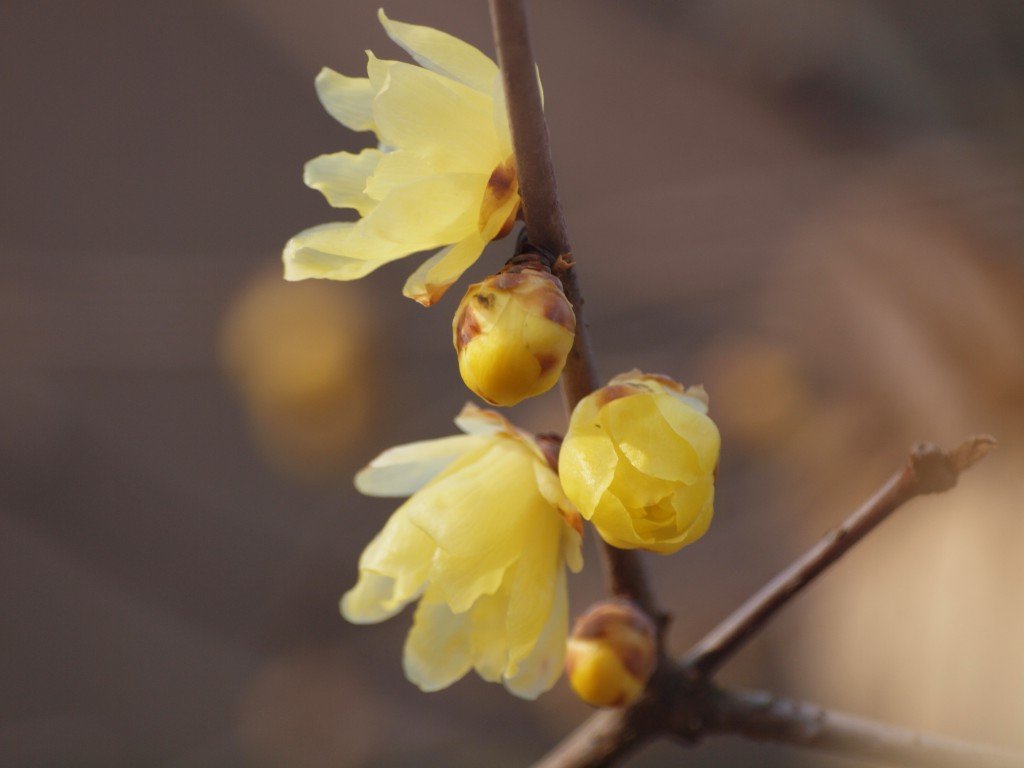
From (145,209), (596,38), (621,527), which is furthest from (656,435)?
(145,209)

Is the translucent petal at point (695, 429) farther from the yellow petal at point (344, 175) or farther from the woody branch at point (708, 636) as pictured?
the yellow petal at point (344, 175)

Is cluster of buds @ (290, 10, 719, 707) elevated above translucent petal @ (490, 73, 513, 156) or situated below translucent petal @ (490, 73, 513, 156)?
below

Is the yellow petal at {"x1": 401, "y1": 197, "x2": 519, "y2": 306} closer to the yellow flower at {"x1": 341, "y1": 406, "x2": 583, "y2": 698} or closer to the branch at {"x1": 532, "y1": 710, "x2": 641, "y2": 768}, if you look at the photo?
the yellow flower at {"x1": 341, "y1": 406, "x2": 583, "y2": 698}

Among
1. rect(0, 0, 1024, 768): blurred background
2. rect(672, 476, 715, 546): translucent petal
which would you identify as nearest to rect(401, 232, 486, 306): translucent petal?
rect(672, 476, 715, 546): translucent petal

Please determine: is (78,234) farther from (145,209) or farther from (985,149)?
(985,149)

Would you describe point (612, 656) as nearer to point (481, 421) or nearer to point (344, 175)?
point (481, 421)

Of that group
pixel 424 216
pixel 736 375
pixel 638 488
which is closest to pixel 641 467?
pixel 638 488
